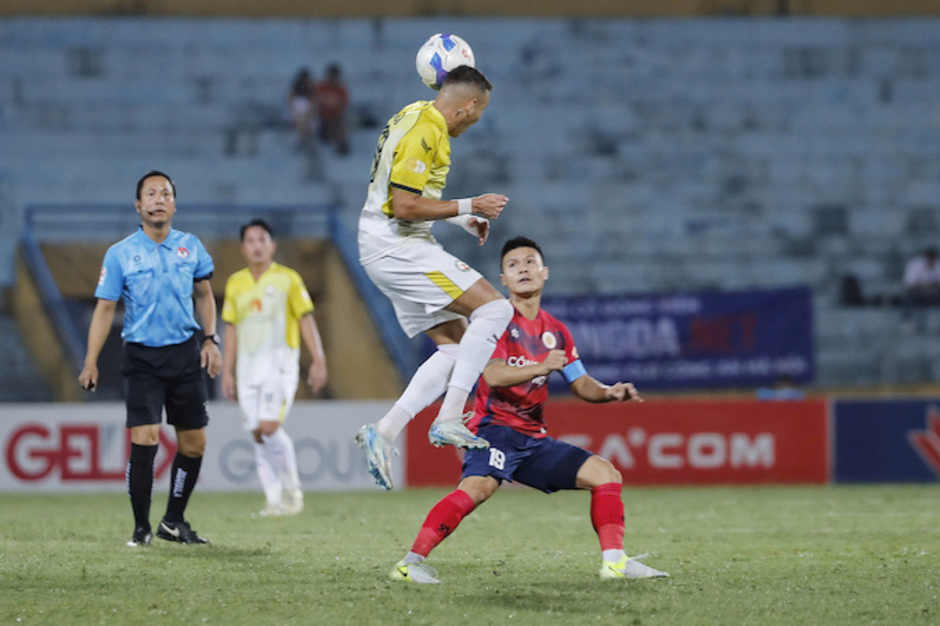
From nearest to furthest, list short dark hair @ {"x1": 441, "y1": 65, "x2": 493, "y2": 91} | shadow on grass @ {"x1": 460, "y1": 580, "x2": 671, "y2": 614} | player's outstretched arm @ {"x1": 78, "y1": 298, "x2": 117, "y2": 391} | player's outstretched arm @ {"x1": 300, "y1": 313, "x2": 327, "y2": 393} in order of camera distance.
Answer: shadow on grass @ {"x1": 460, "y1": 580, "x2": 671, "y2": 614} < short dark hair @ {"x1": 441, "y1": 65, "x2": 493, "y2": 91} < player's outstretched arm @ {"x1": 78, "y1": 298, "x2": 117, "y2": 391} < player's outstretched arm @ {"x1": 300, "y1": 313, "x2": 327, "y2": 393}

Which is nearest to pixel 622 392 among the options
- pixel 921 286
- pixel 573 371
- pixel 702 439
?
pixel 573 371

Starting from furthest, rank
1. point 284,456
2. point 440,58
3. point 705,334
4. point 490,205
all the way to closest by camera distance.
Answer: point 705,334, point 284,456, point 440,58, point 490,205

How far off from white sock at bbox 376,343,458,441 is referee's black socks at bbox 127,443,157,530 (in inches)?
66.3

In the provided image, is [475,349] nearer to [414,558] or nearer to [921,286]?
[414,558]

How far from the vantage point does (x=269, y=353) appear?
9891mm

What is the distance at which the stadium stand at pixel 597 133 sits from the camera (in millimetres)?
16906

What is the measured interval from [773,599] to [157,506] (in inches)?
236

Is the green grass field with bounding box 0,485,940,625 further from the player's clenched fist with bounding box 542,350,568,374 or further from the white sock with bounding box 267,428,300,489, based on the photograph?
the player's clenched fist with bounding box 542,350,568,374

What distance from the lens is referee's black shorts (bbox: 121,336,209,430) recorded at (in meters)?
7.09

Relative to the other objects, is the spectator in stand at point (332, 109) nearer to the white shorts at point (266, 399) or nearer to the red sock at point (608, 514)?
the white shorts at point (266, 399)

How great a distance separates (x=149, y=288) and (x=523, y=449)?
7.97ft

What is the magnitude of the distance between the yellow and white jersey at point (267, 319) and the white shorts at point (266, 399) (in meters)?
0.07

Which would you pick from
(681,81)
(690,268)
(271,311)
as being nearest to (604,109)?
(681,81)

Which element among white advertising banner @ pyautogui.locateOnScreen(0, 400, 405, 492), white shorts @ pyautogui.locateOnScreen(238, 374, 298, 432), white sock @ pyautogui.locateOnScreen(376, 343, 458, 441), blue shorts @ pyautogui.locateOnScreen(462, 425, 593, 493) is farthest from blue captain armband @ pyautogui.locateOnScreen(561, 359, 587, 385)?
white advertising banner @ pyautogui.locateOnScreen(0, 400, 405, 492)
